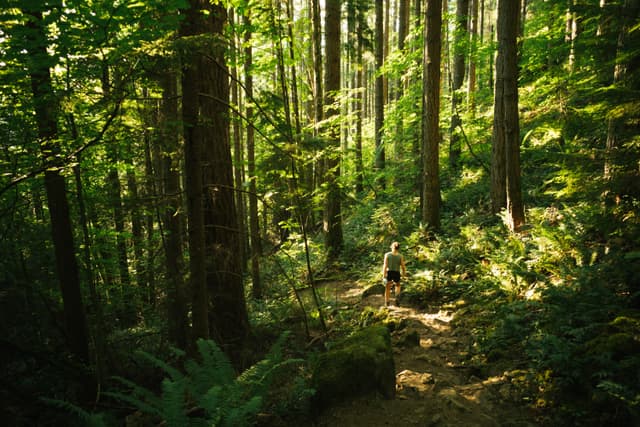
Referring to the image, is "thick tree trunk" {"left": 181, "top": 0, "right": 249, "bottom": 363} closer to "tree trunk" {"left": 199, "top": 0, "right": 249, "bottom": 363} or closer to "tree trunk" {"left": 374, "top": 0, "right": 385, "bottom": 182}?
"tree trunk" {"left": 199, "top": 0, "right": 249, "bottom": 363}

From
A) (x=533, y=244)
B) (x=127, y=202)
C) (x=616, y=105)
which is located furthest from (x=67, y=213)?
(x=533, y=244)

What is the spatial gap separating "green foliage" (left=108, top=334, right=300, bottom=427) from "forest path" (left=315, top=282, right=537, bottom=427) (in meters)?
0.98

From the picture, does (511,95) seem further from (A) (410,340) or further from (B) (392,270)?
(A) (410,340)

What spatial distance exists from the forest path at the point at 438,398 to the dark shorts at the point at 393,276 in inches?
82.7

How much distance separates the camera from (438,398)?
4.70 m

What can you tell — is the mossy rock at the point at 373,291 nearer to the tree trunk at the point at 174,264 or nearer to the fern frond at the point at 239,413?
the tree trunk at the point at 174,264

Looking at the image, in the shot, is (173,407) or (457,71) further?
(457,71)

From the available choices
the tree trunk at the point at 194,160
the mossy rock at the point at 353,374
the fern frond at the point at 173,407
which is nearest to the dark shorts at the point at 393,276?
the mossy rock at the point at 353,374

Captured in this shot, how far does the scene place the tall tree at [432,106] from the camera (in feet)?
34.5

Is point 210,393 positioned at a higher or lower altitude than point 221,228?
lower

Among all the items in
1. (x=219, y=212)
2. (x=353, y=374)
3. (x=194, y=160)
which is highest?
(x=194, y=160)

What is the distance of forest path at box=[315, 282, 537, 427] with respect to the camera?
166 inches

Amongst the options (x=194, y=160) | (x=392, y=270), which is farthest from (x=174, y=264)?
(x=392, y=270)

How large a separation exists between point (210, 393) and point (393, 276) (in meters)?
6.25
